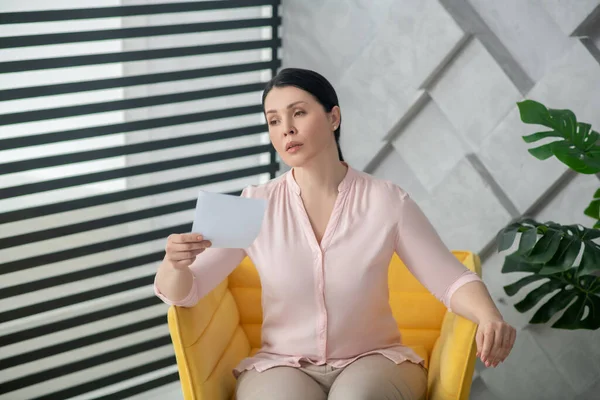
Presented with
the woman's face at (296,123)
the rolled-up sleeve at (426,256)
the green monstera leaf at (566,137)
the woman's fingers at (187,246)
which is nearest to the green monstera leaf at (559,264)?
the green monstera leaf at (566,137)

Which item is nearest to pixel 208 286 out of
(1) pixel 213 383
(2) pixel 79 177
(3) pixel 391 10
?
(1) pixel 213 383

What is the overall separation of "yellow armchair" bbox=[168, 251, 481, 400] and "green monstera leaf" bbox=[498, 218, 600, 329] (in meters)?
0.26

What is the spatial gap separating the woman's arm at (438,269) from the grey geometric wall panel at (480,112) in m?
0.91

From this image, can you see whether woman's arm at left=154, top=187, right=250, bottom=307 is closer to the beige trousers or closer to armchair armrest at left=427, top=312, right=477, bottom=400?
the beige trousers

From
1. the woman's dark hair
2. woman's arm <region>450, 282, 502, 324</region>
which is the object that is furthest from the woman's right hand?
woman's arm <region>450, 282, 502, 324</region>

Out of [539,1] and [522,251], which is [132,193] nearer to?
[522,251]

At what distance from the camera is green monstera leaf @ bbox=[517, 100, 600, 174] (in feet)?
7.23

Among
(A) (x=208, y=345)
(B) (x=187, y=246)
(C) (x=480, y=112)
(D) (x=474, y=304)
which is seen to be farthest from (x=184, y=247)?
(C) (x=480, y=112)

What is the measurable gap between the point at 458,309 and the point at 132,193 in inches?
53.9

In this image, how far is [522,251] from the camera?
2.33 m

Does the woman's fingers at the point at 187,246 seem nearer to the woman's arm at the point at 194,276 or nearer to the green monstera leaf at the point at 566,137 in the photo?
the woman's arm at the point at 194,276

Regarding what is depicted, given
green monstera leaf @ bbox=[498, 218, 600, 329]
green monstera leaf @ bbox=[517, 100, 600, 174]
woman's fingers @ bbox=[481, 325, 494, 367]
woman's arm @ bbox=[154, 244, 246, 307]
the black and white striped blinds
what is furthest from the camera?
the black and white striped blinds

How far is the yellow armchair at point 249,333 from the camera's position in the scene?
1.88 meters

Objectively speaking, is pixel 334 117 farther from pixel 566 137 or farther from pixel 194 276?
pixel 566 137
